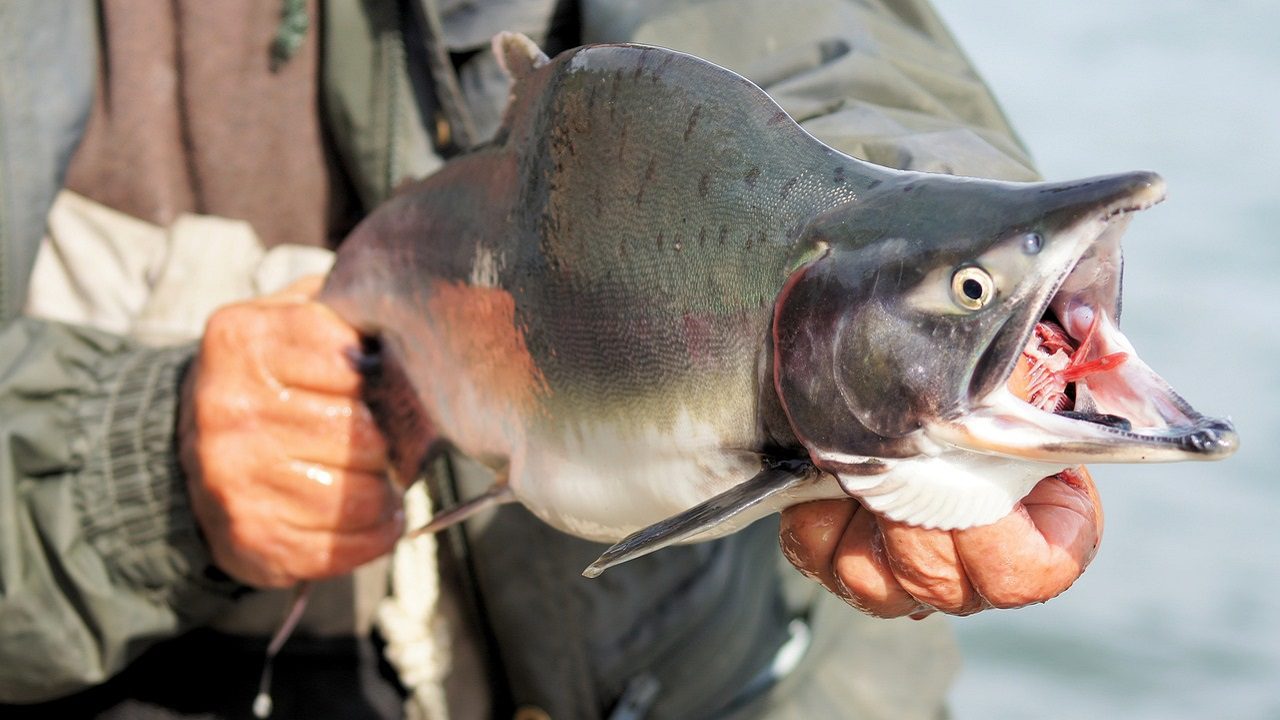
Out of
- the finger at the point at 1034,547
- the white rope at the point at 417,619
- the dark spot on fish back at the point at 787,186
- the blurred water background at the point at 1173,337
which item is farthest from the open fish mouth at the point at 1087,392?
the blurred water background at the point at 1173,337

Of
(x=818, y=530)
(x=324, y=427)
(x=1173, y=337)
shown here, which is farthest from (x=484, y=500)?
(x=1173, y=337)

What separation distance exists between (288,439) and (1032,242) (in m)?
1.16

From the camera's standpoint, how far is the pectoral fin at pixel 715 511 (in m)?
1.05

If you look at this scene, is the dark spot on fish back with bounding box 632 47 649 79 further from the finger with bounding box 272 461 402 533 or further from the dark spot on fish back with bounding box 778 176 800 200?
the finger with bounding box 272 461 402 533

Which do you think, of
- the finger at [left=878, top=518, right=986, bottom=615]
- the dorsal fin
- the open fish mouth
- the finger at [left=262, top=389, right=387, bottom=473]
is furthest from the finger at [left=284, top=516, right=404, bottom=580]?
the open fish mouth

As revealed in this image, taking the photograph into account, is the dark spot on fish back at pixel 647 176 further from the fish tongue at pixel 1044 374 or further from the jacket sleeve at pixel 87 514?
the jacket sleeve at pixel 87 514

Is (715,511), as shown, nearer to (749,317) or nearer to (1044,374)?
(749,317)

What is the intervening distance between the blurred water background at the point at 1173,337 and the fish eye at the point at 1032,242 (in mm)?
3668

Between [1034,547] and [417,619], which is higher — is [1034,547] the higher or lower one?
the higher one

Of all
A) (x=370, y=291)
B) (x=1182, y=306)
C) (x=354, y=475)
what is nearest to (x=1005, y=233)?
(x=370, y=291)

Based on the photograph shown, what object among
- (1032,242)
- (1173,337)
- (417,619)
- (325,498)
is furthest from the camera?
(1173,337)

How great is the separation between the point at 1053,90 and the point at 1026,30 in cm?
101

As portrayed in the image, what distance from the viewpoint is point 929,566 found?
3.63 feet

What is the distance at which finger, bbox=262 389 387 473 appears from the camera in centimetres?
176
